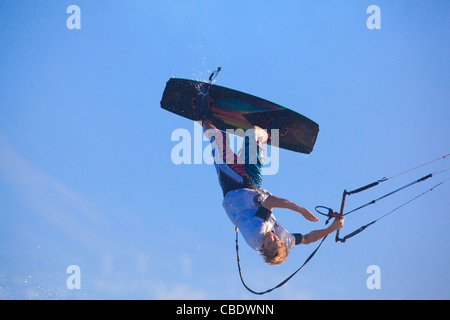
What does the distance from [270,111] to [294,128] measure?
1.96 feet

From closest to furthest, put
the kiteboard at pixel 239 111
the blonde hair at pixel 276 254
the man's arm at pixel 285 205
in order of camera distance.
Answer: the man's arm at pixel 285 205 < the blonde hair at pixel 276 254 < the kiteboard at pixel 239 111

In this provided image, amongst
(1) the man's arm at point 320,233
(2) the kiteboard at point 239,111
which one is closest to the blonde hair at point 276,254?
(1) the man's arm at point 320,233

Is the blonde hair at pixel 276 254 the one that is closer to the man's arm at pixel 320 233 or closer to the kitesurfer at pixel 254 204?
the kitesurfer at pixel 254 204

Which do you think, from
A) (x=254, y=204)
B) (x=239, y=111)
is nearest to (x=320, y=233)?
(x=254, y=204)

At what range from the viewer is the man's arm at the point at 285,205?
20.9 feet

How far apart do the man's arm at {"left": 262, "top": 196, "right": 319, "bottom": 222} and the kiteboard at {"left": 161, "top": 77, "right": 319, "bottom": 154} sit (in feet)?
9.84

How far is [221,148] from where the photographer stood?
7.64 metres

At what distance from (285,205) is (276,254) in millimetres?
704

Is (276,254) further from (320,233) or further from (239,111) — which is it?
(239,111)

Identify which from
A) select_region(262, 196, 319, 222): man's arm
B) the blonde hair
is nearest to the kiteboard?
select_region(262, 196, 319, 222): man's arm

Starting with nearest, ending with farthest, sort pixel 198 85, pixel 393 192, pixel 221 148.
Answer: pixel 393 192 < pixel 221 148 < pixel 198 85

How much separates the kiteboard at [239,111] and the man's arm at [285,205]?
9.84 feet
